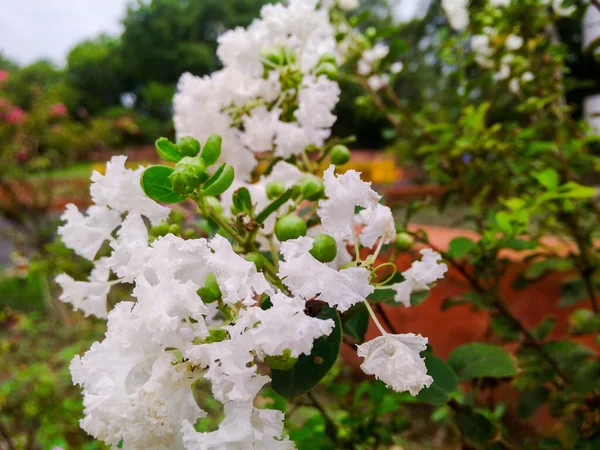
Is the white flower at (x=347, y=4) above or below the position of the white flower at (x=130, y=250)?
above

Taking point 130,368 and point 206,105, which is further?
point 206,105

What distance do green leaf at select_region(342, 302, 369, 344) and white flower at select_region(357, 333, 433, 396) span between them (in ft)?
0.36

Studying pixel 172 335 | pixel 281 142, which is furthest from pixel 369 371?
pixel 281 142

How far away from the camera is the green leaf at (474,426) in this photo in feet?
1.89

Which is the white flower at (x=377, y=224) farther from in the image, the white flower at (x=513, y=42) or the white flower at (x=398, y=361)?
the white flower at (x=513, y=42)

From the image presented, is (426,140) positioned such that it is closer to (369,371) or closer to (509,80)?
(509,80)

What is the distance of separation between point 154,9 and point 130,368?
260 centimetres

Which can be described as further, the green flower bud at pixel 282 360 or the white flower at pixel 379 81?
the white flower at pixel 379 81

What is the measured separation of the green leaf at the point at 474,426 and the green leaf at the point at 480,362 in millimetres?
52

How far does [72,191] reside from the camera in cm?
345

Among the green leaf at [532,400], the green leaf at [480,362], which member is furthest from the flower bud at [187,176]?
the green leaf at [532,400]

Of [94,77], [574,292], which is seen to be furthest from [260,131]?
[94,77]

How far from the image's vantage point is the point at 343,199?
0.38 meters

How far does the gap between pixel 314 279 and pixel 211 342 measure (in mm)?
92
